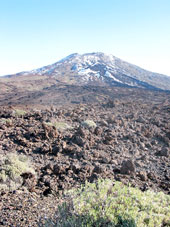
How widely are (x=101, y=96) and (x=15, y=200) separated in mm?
21668

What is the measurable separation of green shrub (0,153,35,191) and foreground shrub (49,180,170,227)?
4.94 ft

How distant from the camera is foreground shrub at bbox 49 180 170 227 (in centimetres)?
211

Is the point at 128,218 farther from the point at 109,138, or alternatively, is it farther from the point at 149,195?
the point at 109,138

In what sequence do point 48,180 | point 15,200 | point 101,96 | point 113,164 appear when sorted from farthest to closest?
point 101,96 < point 113,164 < point 48,180 < point 15,200

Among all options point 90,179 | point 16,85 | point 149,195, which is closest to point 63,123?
point 90,179

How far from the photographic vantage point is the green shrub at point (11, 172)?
3627 mm

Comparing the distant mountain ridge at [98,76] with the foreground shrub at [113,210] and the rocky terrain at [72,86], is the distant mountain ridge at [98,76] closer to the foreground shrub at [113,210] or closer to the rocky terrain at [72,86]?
the rocky terrain at [72,86]

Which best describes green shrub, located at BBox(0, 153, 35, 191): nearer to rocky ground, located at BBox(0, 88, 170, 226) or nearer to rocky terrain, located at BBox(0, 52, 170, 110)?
rocky ground, located at BBox(0, 88, 170, 226)

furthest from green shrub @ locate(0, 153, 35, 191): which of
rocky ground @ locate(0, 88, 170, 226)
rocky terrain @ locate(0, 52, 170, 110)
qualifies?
rocky terrain @ locate(0, 52, 170, 110)

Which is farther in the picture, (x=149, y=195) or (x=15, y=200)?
(x=15, y=200)

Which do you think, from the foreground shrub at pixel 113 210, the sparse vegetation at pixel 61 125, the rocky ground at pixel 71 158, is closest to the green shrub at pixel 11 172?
the rocky ground at pixel 71 158

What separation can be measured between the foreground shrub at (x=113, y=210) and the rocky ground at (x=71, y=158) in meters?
0.69

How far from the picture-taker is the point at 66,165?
468cm

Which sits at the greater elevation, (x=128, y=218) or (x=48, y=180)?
(x=128, y=218)
